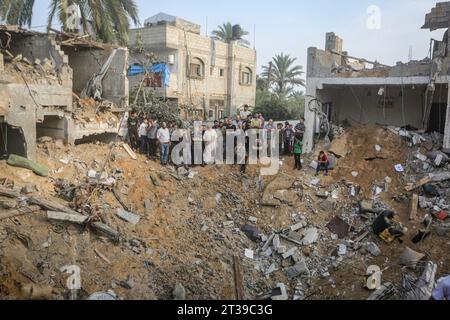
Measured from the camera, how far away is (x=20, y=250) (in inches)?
338

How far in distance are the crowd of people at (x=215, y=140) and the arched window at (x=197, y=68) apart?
10.1 m

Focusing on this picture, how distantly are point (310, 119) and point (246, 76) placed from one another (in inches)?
551

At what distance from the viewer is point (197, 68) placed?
24.3 metres

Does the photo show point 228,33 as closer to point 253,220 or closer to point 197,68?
point 197,68

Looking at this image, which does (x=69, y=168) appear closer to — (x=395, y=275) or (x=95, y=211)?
(x=95, y=211)

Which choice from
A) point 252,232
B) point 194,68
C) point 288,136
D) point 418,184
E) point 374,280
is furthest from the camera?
point 194,68

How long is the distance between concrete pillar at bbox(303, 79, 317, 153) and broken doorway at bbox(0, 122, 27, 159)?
9624 millimetres

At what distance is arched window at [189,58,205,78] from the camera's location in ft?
78.0

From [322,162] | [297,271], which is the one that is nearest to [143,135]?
[322,162]

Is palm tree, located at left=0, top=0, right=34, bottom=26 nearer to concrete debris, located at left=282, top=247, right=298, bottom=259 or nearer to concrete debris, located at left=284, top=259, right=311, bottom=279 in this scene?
concrete debris, located at left=282, top=247, right=298, bottom=259

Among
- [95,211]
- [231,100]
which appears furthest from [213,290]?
[231,100]

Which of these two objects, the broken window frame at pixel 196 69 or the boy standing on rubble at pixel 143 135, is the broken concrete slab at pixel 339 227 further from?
the broken window frame at pixel 196 69

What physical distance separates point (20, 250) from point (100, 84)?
26.7ft

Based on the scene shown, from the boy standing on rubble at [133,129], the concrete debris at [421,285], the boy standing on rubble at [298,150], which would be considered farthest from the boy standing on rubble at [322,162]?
the boy standing on rubble at [133,129]
